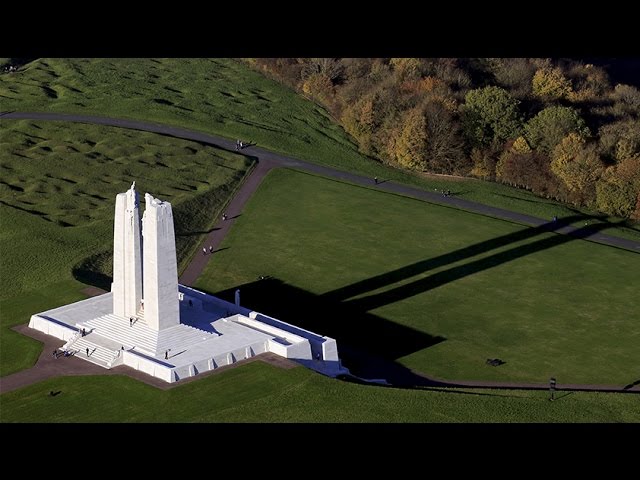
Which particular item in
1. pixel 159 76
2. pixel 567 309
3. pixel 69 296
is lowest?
pixel 567 309

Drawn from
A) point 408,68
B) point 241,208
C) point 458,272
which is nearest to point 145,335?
point 458,272

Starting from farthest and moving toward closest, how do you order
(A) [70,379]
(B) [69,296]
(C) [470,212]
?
(C) [470,212], (B) [69,296], (A) [70,379]

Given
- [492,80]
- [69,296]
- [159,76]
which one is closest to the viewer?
[69,296]

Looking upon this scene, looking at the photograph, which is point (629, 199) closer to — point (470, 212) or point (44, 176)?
point (470, 212)

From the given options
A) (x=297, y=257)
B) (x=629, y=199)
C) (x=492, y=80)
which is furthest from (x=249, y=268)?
(x=492, y=80)

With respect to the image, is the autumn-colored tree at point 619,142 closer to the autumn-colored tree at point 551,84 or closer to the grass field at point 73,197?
the autumn-colored tree at point 551,84

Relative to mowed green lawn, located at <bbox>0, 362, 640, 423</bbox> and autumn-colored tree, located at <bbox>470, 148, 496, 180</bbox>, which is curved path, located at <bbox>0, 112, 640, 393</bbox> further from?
autumn-colored tree, located at <bbox>470, 148, 496, 180</bbox>
